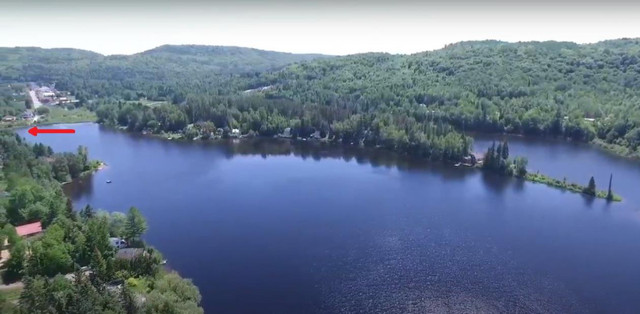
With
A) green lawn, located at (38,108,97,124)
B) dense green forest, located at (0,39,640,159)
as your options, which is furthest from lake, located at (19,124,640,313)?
green lawn, located at (38,108,97,124)

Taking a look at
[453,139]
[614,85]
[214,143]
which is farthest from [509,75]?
[214,143]

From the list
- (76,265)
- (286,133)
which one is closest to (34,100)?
(286,133)

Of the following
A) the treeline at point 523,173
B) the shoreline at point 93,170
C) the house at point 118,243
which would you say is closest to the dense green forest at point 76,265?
the house at point 118,243

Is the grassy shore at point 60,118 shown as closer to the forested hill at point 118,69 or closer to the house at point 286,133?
the forested hill at point 118,69

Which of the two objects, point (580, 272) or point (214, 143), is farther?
point (214, 143)

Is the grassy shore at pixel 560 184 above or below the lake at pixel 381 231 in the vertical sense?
above

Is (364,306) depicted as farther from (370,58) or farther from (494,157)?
(370,58)

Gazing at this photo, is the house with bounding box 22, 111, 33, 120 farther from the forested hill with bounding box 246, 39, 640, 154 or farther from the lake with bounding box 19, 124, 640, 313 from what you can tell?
the forested hill with bounding box 246, 39, 640, 154
